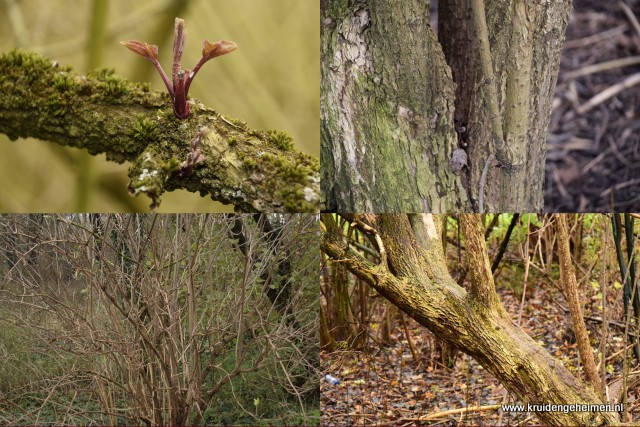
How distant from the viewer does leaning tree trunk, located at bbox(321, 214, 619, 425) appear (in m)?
1.42

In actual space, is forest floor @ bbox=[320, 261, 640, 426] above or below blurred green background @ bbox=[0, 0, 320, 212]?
below

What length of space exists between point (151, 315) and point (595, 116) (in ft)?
5.83

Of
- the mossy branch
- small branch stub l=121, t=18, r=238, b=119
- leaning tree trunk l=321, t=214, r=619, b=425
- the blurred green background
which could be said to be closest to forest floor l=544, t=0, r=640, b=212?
leaning tree trunk l=321, t=214, r=619, b=425

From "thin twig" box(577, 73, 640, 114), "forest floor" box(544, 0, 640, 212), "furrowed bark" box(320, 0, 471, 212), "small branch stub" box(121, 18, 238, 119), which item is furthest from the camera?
"thin twig" box(577, 73, 640, 114)

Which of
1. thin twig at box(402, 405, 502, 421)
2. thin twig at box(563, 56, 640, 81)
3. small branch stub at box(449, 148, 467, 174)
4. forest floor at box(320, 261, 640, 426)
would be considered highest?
thin twig at box(563, 56, 640, 81)

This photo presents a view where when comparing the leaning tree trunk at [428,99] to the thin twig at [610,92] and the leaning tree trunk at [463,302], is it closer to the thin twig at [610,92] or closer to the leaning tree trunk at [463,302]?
the leaning tree trunk at [463,302]

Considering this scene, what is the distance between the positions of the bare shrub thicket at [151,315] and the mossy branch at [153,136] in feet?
0.80

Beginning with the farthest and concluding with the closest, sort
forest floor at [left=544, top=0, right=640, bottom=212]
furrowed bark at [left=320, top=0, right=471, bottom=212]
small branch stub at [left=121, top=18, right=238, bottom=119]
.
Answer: forest floor at [left=544, top=0, right=640, bottom=212]
furrowed bark at [left=320, top=0, right=471, bottom=212]
small branch stub at [left=121, top=18, right=238, bottom=119]

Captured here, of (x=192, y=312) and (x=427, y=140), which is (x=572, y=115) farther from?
(x=192, y=312)

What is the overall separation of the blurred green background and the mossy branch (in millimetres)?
453

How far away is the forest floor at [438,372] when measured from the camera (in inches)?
56.9

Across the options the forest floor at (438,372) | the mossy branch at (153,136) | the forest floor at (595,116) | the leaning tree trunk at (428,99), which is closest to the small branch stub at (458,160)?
the leaning tree trunk at (428,99)

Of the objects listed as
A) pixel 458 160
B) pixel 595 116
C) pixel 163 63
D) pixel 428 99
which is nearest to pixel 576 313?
pixel 458 160

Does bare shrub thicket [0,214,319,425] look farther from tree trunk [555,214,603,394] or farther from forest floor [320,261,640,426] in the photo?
tree trunk [555,214,603,394]
